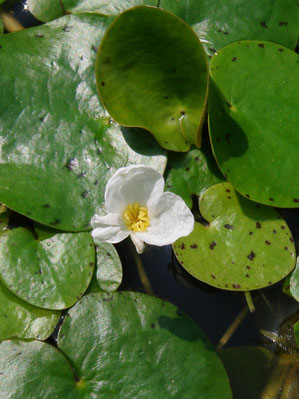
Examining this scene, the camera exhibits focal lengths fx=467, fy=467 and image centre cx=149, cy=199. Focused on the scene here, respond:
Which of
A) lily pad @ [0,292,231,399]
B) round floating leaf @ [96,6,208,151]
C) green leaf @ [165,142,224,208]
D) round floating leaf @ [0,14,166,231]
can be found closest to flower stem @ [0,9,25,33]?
round floating leaf @ [0,14,166,231]

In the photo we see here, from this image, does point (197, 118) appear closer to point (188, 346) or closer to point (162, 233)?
point (162, 233)

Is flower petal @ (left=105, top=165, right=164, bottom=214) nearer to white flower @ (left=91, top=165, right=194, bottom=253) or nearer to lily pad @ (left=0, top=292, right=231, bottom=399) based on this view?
white flower @ (left=91, top=165, right=194, bottom=253)

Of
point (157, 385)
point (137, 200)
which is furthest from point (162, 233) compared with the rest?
point (157, 385)

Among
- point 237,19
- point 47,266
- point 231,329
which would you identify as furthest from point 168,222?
point 237,19

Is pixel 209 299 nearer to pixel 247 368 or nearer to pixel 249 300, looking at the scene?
pixel 249 300

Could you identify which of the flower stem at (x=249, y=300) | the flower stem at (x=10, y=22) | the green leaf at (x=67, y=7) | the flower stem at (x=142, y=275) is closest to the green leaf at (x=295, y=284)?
the flower stem at (x=249, y=300)
